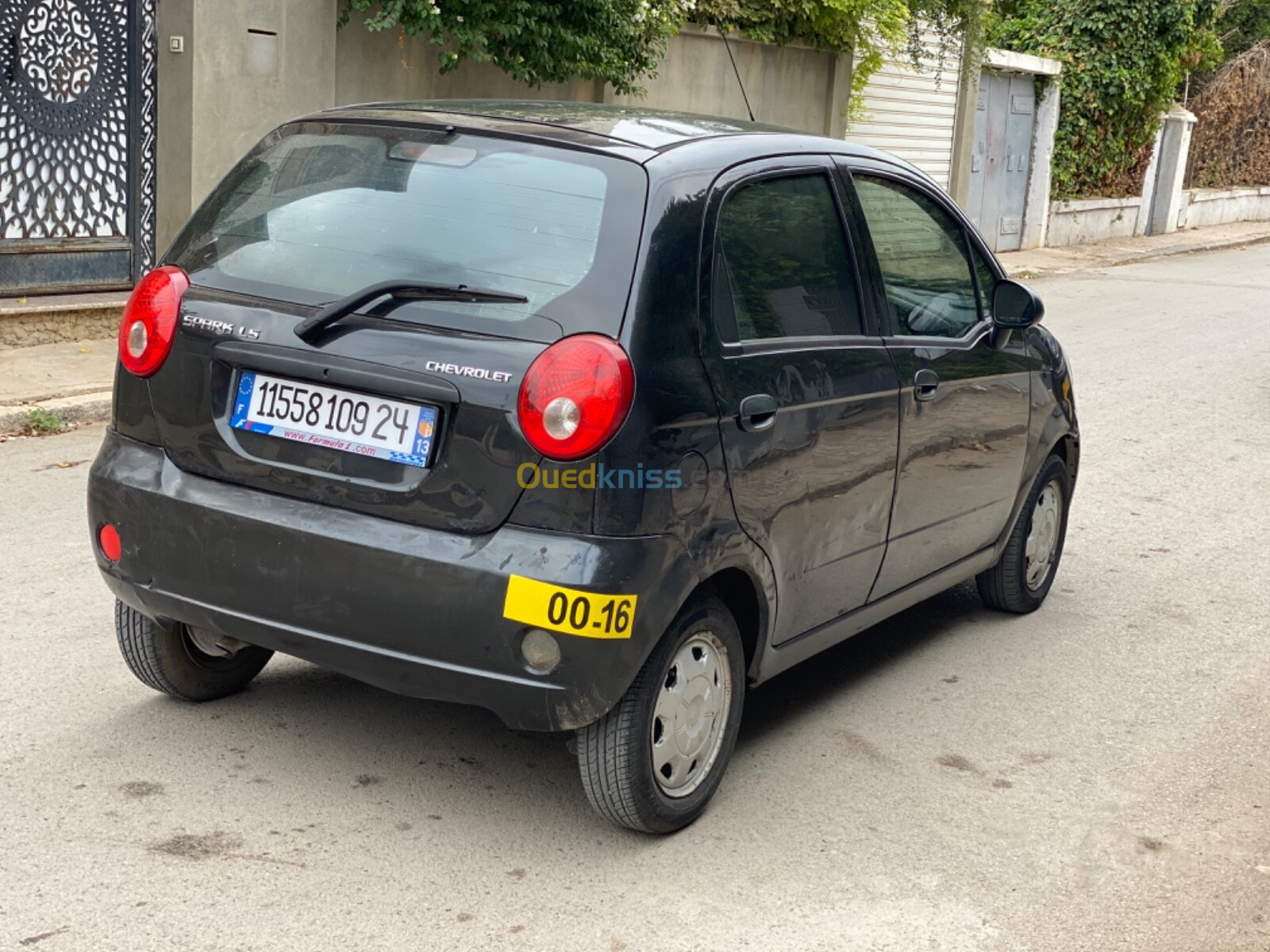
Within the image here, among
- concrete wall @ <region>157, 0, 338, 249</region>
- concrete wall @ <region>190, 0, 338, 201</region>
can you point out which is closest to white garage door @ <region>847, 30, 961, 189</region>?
concrete wall @ <region>190, 0, 338, 201</region>

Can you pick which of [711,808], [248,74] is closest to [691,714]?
[711,808]

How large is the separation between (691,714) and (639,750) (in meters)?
0.24

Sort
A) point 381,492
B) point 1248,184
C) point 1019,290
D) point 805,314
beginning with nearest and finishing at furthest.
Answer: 1. point 381,492
2. point 805,314
3. point 1019,290
4. point 1248,184

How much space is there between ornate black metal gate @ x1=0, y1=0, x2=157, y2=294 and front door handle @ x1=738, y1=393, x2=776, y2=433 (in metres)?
7.37

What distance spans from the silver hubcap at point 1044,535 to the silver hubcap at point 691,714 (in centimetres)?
230

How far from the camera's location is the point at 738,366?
12.7ft

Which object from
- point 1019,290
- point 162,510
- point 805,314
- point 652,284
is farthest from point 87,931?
point 1019,290

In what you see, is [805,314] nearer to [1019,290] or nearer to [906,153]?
[1019,290]

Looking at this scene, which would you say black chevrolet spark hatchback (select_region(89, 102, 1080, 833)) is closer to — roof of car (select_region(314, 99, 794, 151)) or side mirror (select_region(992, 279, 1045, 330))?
roof of car (select_region(314, 99, 794, 151))

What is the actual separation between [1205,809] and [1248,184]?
103 ft

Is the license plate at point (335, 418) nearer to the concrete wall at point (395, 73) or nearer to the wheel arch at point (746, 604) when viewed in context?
the wheel arch at point (746, 604)

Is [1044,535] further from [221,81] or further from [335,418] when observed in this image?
[221,81]

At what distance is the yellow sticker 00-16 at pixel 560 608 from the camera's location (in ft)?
11.3

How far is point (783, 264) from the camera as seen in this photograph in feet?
13.8
